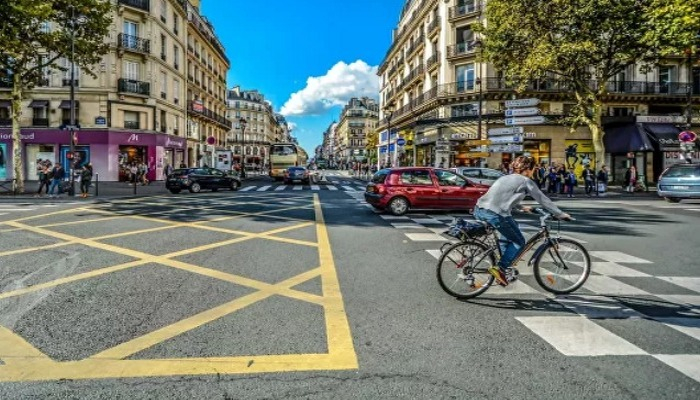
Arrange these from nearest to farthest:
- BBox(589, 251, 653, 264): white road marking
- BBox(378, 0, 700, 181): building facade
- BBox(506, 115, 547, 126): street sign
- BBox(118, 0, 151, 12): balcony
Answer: BBox(589, 251, 653, 264): white road marking, BBox(506, 115, 547, 126): street sign, BBox(118, 0, 151, 12): balcony, BBox(378, 0, 700, 181): building facade

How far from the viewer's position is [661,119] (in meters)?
31.0

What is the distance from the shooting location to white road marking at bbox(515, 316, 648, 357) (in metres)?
3.36

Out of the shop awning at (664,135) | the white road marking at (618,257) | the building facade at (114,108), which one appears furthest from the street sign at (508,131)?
the building facade at (114,108)

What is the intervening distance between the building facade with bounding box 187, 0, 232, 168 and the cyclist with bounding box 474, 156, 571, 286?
35.3 m

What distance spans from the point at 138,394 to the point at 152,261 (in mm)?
4137

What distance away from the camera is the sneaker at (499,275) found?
15.7 ft

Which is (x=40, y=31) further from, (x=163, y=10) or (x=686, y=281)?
(x=686, y=281)

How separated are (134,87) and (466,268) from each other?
1290 inches

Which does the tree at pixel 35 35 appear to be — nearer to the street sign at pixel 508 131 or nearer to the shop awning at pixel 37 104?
the shop awning at pixel 37 104

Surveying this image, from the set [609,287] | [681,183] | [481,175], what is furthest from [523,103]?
[609,287]

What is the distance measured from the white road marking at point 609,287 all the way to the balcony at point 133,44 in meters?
33.7

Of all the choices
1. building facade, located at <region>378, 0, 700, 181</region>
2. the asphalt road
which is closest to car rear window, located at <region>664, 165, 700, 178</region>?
the asphalt road

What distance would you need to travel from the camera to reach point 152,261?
21.1 ft

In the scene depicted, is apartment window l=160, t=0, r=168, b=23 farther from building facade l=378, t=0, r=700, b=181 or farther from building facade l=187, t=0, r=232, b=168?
building facade l=378, t=0, r=700, b=181
